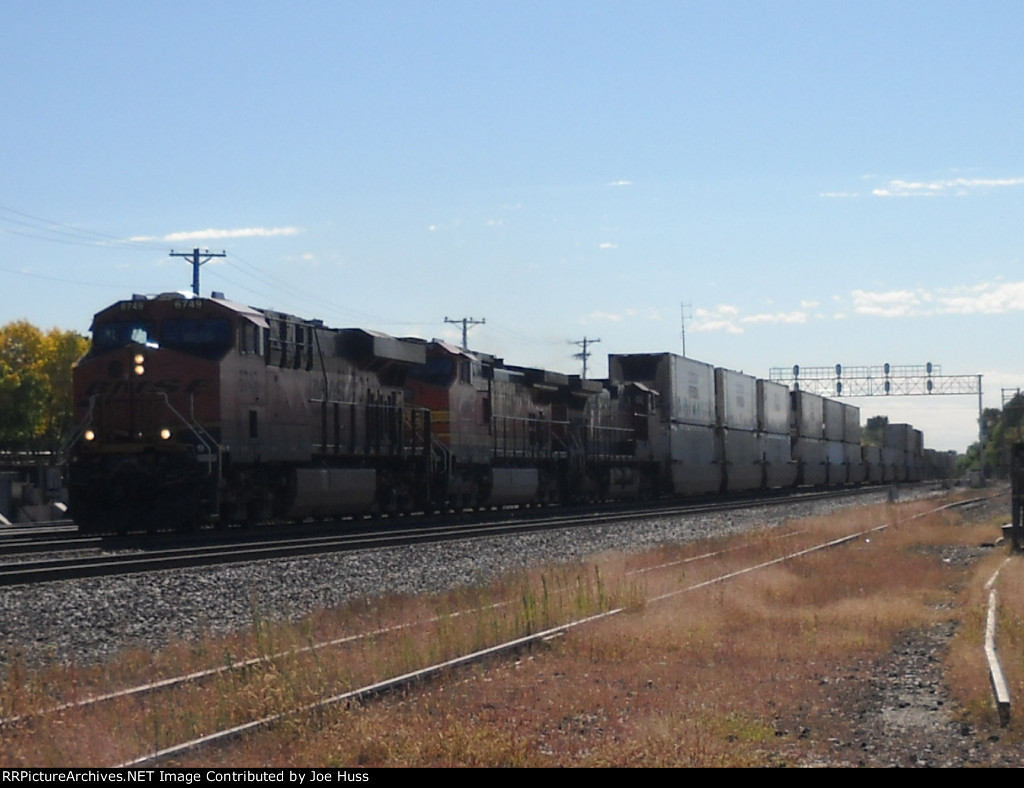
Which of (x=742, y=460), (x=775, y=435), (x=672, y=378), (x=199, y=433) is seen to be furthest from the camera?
(x=775, y=435)

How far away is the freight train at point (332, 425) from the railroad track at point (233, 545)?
2.75ft

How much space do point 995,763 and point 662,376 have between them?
33.3 metres

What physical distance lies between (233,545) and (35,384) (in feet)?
167

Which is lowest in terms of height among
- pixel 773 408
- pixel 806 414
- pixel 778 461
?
pixel 778 461

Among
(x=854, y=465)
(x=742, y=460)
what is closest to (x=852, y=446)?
(x=854, y=465)

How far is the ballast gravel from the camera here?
10.2 m

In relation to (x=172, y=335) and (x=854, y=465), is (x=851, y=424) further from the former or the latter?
(x=172, y=335)

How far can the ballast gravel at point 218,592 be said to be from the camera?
10.2 m

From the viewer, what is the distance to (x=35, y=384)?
6397cm

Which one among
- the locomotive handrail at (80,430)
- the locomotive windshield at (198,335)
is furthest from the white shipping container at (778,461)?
the locomotive handrail at (80,430)

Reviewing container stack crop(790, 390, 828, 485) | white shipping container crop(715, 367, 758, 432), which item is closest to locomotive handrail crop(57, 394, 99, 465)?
white shipping container crop(715, 367, 758, 432)

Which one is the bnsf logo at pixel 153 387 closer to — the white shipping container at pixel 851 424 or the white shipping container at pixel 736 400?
the white shipping container at pixel 736 400

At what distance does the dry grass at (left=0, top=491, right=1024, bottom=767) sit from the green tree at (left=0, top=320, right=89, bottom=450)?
179 feet

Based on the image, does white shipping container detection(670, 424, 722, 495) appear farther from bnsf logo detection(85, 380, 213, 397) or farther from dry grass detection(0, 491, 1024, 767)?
dry grass detection(0, 491, 1024, 767)
